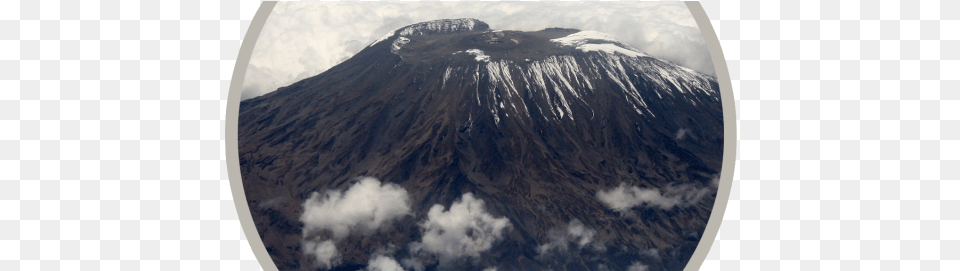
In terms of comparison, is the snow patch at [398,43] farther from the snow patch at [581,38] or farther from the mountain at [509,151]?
the snow patch at [581,38]

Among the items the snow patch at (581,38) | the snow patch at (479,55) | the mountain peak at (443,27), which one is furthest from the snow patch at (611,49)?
the mountain peak at (443,27)

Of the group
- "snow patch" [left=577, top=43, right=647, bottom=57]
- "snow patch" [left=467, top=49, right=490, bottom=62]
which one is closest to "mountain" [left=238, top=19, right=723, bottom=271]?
"snow patch" [left=577, top=43, right=647, bottom=57]

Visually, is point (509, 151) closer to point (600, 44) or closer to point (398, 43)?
point (600, 44)

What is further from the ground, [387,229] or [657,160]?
[657,160]

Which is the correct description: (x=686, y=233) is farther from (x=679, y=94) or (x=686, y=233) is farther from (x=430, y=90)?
(x=430, y=90)

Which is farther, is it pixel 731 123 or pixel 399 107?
pixel 399 107

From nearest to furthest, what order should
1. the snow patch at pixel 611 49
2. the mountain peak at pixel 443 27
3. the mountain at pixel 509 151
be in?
the mountain at pixel 509 151 → the snow patch at pixel 611 49 → the mountain peak at pixel 443 27

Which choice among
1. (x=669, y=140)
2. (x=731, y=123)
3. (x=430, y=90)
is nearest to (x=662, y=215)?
(x=669, y=140)

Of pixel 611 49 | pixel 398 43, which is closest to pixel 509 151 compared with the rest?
pixel 611 49

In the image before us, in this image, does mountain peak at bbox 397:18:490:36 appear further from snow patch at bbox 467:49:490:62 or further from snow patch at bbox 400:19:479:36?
snow patch at bbox 467:49:490:62
